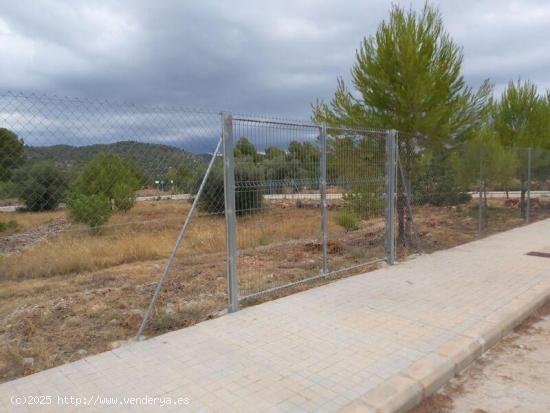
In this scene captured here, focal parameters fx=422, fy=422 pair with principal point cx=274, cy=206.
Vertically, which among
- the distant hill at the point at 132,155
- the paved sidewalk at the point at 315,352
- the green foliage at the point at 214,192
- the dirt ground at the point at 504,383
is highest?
the distant hill at the point at 132,155

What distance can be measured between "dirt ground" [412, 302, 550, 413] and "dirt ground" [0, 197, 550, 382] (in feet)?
9.08

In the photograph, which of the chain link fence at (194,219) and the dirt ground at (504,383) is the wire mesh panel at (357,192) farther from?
the dirt ground at (504,383)

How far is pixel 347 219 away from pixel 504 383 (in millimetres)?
4757

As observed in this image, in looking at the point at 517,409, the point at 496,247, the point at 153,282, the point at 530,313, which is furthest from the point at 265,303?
the point at 496,247

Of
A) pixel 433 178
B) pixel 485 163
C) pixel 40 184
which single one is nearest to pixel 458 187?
pixel 485 163

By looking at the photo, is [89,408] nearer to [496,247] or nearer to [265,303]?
[265,303]

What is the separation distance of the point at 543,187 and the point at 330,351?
15.9 metres

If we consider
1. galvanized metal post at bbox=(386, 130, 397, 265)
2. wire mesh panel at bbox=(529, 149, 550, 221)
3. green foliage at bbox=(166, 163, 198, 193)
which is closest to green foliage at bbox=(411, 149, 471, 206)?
galvanized metal post at bbox=(386, 130, 397, 265)

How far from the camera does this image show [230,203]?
16.3 feet

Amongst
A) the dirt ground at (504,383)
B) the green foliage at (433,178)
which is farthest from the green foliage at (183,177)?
the green foliage at (433,178)

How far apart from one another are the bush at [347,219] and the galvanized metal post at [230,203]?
3.35 m

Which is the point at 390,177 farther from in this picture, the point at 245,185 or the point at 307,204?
the point at 245,185

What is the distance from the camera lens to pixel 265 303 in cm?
554

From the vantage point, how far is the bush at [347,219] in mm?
8023
